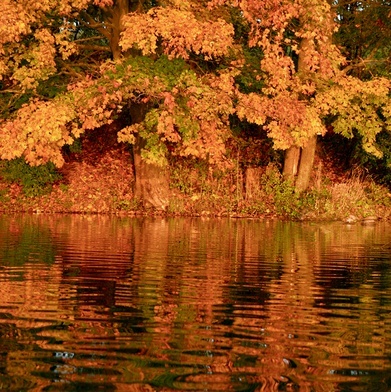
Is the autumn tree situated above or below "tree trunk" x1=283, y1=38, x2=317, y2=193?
above

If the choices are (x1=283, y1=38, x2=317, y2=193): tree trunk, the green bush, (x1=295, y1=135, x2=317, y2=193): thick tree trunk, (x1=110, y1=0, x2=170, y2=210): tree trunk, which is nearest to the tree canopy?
(x1=110, y1=0, x2=170, y2=210): tree trunk

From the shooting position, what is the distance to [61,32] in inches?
1210

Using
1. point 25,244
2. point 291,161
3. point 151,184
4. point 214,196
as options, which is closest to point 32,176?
point 151,184

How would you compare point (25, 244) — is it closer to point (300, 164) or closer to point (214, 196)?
point (214, 196)

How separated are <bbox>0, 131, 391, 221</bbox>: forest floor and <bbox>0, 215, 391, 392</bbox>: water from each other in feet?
39.7

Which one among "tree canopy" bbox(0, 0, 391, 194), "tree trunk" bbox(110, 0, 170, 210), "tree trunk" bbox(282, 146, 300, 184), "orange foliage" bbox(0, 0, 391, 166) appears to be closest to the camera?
"orange foliage" bbox(0, 0, 391, 166)

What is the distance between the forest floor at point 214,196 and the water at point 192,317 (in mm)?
12108

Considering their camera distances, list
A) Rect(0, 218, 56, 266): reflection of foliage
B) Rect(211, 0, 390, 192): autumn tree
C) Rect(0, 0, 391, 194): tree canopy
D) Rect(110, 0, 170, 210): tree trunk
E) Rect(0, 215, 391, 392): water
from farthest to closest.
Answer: Rect(110, 0, 170, 210): tree trunk < Rect(211, 0, 390, 192): autumn tree < Rect(0, 0, 391, 194): tree canopy < Rect(0, 218, 56, 266): reflection of foliage < Rect(0, 215, 391, 392): water

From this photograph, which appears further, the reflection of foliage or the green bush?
the green bush

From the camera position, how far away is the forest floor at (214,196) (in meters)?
32.6

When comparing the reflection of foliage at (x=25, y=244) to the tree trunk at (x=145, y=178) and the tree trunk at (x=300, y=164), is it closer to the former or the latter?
the tree trunk at (x=145, y=178)

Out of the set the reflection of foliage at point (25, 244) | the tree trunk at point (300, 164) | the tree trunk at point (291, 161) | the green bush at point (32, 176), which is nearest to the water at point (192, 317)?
the reflection of foliage at point (25, 244)

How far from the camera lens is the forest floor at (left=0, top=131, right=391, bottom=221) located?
3259 centimetres

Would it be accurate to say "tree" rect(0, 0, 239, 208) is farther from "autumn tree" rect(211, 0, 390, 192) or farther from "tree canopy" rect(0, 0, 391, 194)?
"autumn tree" rect(211, 0, 390, 192)
